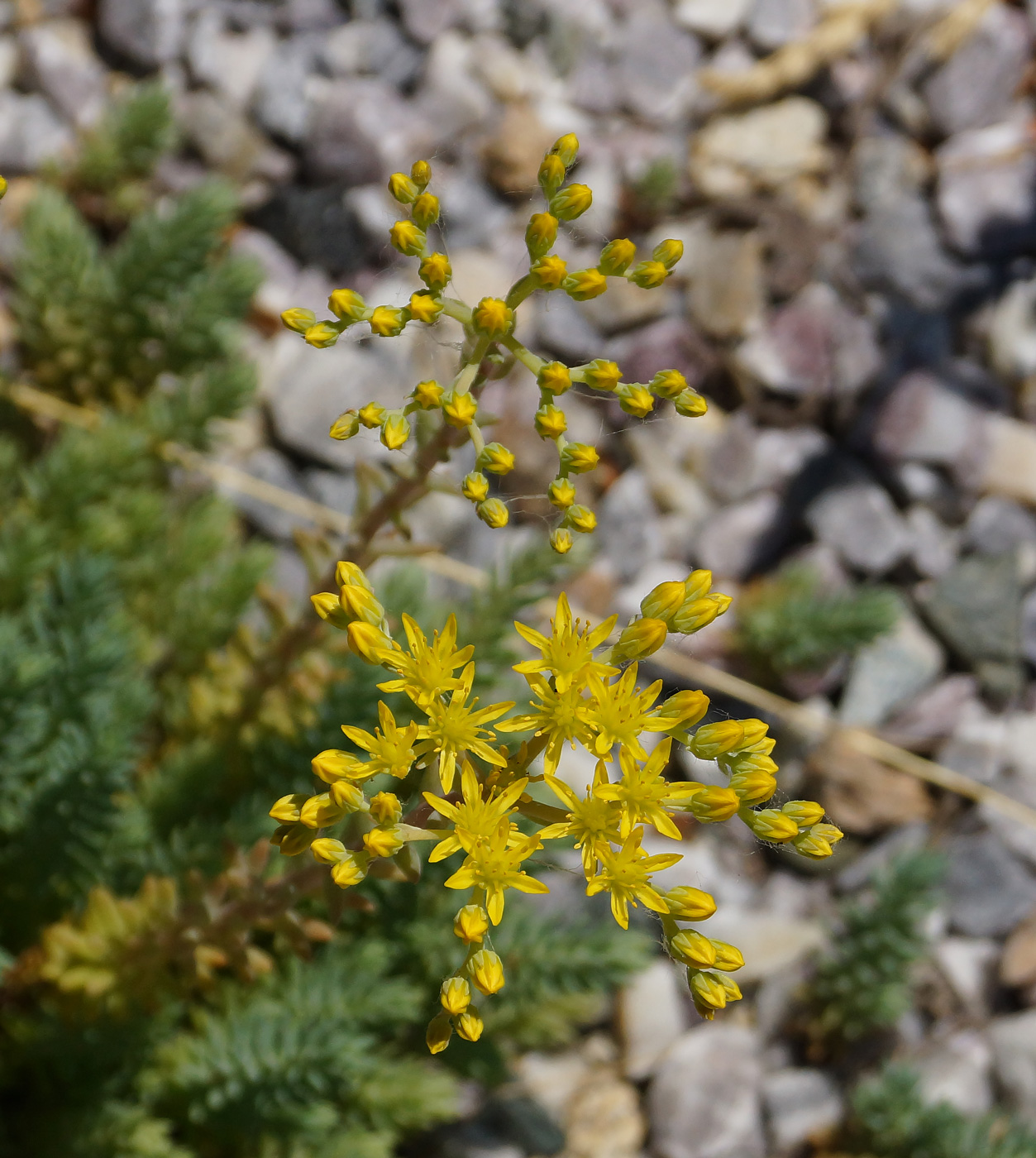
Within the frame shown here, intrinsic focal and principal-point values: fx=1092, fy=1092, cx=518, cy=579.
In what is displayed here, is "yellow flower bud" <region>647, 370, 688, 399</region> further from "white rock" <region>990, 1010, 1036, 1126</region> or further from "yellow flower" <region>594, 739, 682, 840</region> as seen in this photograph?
"white rock" <region>990, 1010, 1036, 1126</region>

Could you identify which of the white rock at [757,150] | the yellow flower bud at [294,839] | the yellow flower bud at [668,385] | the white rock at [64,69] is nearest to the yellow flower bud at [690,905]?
the yellow flower bud at [294,839]

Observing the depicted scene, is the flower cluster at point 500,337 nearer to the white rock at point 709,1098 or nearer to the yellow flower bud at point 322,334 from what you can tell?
the yellow flower bud at point 322,334

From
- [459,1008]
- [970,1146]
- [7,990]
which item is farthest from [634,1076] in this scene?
[459,1008]

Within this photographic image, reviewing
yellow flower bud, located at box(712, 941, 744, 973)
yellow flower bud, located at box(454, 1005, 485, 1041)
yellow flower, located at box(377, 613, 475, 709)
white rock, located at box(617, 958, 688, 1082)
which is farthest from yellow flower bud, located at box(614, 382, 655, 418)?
white rock, located at box(617, 958, 688, 1082)

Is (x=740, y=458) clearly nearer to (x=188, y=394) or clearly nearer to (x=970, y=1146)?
(x=188, y=394)

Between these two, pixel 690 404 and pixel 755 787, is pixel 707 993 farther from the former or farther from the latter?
pixel 690 404
